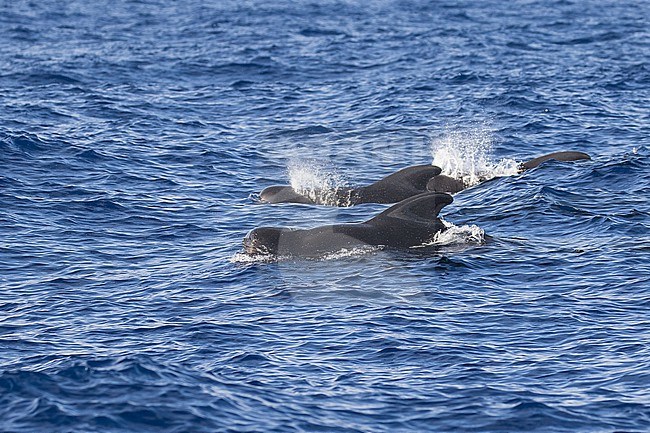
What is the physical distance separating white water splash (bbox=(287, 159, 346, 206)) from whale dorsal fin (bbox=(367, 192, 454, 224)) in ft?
13.4

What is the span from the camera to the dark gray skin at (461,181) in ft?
84.9

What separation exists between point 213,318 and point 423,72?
81.7ft

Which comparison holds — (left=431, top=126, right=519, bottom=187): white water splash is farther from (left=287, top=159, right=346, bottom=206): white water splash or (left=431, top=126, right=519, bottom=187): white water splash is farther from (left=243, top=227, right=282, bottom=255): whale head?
(left=243, top=227, right=282, bottom=255): whale head

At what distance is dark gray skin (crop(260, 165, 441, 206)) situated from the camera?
2469cm

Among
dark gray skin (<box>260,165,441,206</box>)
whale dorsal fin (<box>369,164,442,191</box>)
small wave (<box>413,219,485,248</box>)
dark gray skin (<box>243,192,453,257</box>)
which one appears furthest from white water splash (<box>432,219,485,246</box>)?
whale dorsal fin (<box>369,164,442,191</box>)

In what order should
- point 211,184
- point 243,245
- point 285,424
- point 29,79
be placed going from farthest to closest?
point 29,79 → point 211,184 → point 243,245 → point 285,424

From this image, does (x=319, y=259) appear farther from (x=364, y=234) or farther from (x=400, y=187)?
(x=400, y=187)

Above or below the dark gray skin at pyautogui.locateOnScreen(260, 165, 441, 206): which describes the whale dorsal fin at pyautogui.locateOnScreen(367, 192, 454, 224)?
above

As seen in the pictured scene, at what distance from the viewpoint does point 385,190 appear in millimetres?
24812

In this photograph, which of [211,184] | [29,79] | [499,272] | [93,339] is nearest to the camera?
[93,339]

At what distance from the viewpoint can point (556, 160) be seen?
2725 centimetres

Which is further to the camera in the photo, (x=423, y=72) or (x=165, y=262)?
(x=423, y=72)

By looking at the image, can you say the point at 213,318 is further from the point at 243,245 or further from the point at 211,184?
the point at 211,184

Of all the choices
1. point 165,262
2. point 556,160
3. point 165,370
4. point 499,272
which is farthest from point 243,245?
point 556,160
